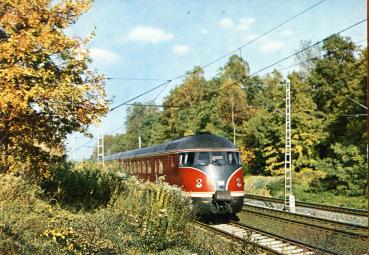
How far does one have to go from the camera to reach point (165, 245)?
10.0 metres

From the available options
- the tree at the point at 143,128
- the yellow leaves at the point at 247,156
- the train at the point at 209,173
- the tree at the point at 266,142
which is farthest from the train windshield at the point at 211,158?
the tree at the point at 143,128

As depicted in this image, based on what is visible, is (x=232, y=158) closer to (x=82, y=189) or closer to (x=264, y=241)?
(x=264, y=241)

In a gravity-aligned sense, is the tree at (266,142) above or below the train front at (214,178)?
above

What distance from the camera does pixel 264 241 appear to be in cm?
1355

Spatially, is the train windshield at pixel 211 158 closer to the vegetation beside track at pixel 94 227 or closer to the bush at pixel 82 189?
the bush at pixel 82 189

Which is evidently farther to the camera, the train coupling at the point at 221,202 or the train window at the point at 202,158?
the train window at the point at 202,158

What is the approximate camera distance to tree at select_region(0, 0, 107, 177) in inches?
400

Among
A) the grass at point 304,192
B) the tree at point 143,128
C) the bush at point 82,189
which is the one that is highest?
the tree at point 143,128

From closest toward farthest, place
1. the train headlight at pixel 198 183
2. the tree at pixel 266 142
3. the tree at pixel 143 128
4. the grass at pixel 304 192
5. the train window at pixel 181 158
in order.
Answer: the train headlight at pixel 198 183 → the train window at pixel 181 158 → the grass at pixel 304 192 → the tree at pixel 266 142 → the tree at pixel 143 128

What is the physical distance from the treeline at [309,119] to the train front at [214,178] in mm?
10991

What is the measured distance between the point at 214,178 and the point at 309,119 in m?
27.3

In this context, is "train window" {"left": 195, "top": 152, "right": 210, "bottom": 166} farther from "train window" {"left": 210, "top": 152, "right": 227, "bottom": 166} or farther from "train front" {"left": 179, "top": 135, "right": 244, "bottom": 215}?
"train window" {"left": 210, "top": 152, "right": 227, "bottom": 166}

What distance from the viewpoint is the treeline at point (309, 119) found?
104 feet

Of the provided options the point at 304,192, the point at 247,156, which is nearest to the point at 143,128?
the point at 247,156
